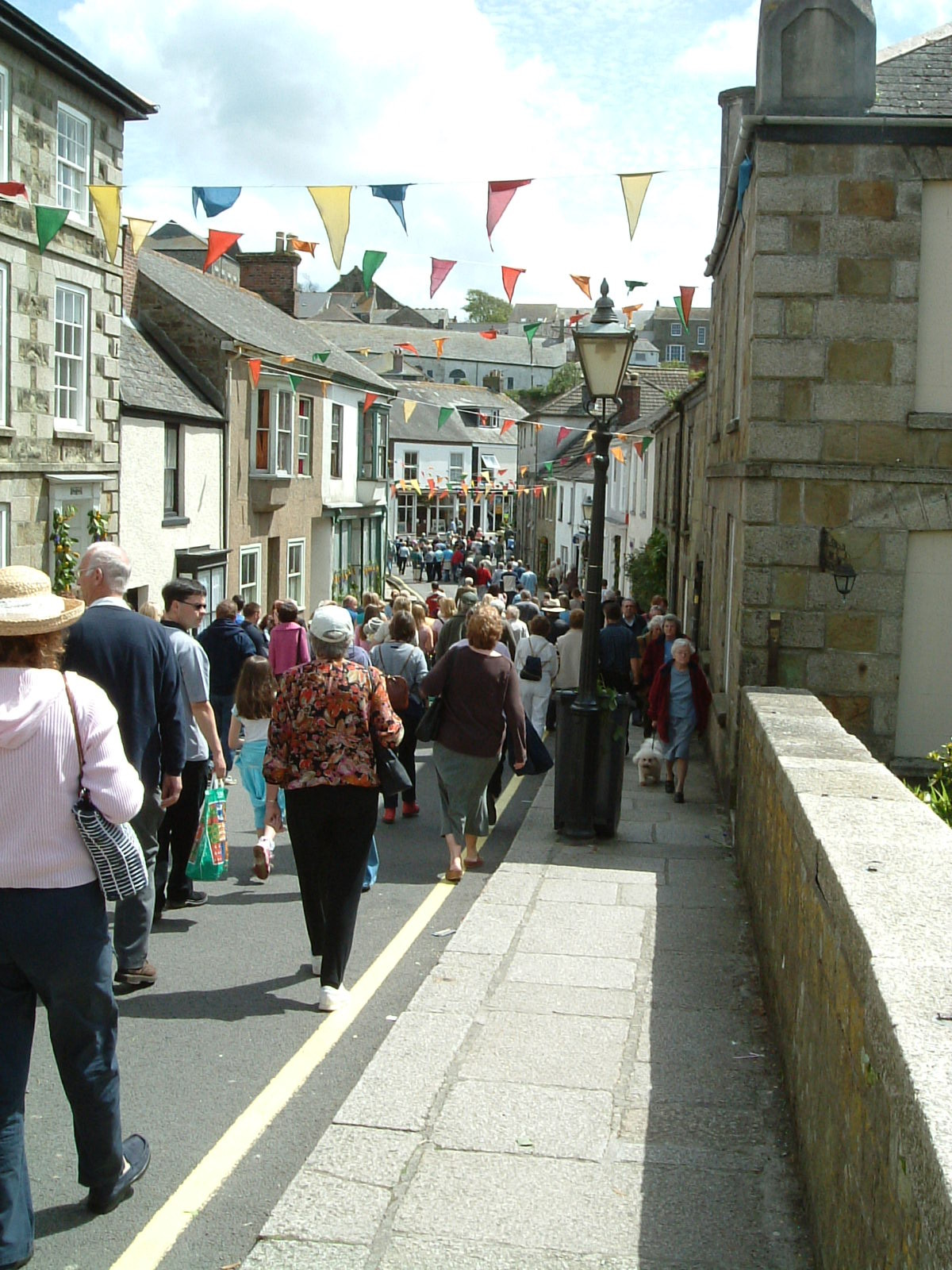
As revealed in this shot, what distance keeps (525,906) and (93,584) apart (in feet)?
9.50

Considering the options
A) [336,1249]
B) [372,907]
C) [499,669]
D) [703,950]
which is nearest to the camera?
[336,1249]

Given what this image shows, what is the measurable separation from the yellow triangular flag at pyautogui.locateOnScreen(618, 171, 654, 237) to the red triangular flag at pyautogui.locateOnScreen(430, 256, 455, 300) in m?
4.90

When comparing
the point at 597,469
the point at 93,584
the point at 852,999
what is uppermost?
the point at 597,469

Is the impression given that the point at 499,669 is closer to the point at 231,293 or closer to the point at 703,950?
the point at 703,950

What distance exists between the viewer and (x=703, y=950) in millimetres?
6520

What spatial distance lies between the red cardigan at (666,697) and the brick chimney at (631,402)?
29497 mm

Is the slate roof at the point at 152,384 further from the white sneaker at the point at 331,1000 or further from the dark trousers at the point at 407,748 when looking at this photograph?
the white sneaker at the point at 331,1000

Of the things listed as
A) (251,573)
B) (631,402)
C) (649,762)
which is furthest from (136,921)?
(631,402)

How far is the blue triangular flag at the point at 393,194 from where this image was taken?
12070 mm

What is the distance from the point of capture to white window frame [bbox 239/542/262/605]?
26.1 m

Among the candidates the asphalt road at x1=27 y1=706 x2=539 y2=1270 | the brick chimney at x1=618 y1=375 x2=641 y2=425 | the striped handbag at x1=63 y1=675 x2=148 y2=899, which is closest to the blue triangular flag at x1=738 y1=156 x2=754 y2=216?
the asphalt road at x1=27 y1=706 x2=539 y2=1270

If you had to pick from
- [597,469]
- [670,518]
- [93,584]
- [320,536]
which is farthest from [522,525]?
[93,584]

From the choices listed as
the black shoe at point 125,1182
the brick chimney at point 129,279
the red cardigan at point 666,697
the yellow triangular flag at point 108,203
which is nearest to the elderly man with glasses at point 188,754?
the black shoe at point 125,1182

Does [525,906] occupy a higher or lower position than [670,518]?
lower
